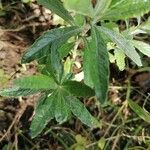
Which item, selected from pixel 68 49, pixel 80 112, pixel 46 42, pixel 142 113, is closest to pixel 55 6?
pixel 46 42

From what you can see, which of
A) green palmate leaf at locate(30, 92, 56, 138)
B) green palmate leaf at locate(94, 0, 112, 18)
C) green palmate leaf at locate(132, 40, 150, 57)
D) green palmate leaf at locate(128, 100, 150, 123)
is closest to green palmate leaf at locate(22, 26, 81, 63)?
green palmate leaf at locate(94, 0, 112, 18)

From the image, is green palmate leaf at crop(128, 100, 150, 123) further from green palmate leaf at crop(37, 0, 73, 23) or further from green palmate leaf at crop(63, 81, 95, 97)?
green palmate leaf at crop(37, 0, 73, 23)

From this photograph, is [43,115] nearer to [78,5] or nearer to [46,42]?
[46,42]

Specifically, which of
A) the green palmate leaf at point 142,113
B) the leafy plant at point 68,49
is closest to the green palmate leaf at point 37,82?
the leafy plant at point 68,49

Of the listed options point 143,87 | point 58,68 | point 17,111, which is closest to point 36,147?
point 17,111

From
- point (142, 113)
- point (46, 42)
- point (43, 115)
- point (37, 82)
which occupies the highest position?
point (46, 42)

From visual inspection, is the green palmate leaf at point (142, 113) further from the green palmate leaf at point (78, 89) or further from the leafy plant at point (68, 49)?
the green palmate leaf at point (78, 89)
